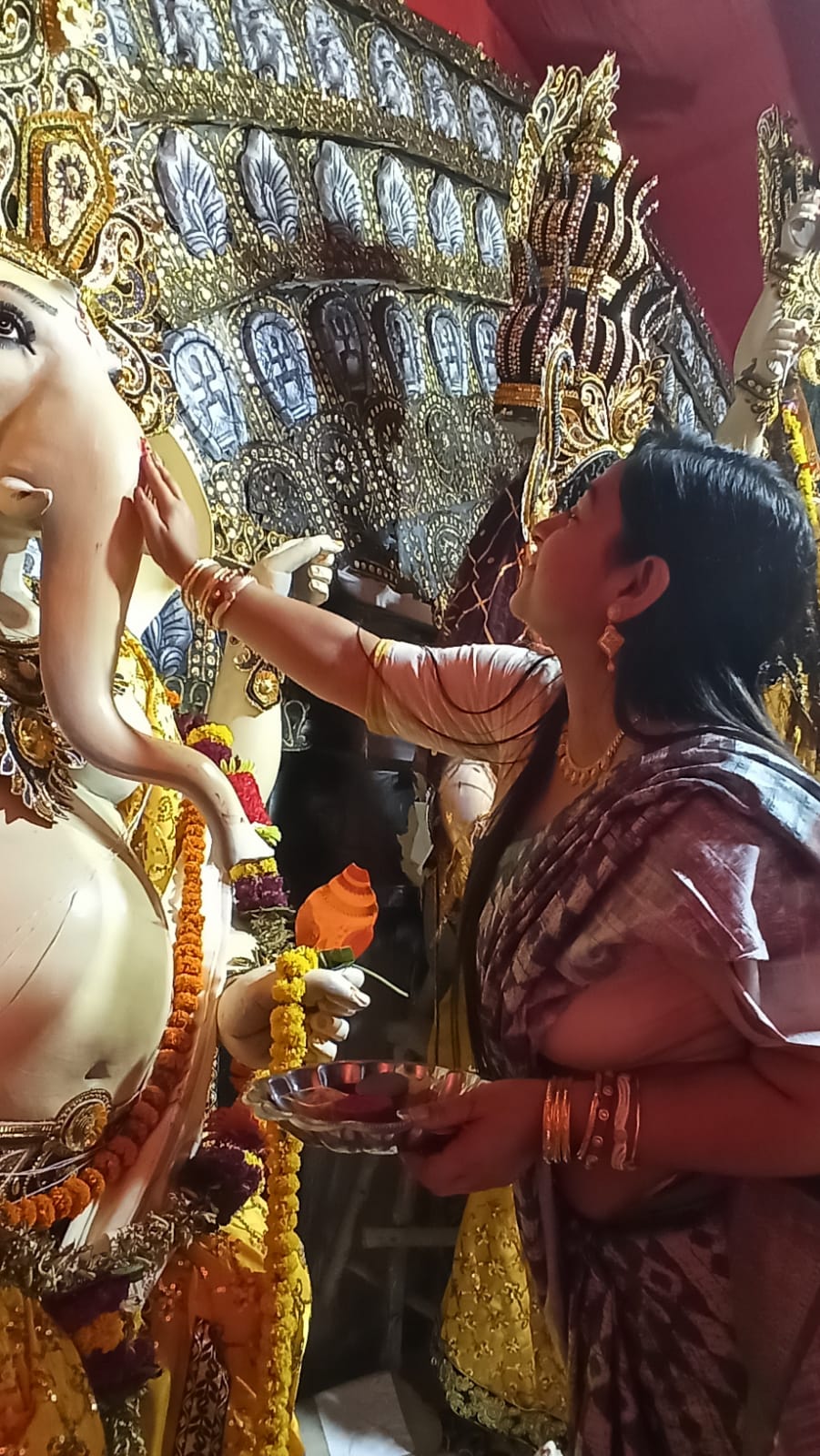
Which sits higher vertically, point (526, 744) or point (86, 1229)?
point (526, 744)

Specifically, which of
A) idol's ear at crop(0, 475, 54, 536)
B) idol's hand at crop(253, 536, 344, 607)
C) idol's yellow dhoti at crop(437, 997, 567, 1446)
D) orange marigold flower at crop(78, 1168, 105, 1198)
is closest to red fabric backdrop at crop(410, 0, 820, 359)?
idol's hand at crop(253, 536, 344, 607)

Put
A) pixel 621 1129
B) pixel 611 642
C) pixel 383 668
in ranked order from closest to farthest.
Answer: pixel 621 1129 → pixel 611 642 → pixel 383 668

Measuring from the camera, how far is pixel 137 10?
1.13m

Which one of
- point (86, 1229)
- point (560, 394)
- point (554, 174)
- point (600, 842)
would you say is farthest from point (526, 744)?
point (554, 174)

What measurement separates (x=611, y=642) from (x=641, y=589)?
45 millimetres

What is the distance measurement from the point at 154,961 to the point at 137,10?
36.0 inches

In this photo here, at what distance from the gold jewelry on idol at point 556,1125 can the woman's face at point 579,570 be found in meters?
0.33

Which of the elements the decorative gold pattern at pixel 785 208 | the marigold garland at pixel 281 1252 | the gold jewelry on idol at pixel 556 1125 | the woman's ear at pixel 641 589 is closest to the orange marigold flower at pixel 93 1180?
the marigold garland at pixel 281 1252

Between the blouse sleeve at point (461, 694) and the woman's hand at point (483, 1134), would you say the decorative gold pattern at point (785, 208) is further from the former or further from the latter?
A: the woman's hand at point (483, 1134)

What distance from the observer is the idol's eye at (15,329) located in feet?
2.93

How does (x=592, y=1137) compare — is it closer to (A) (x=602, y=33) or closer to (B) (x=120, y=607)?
(B) (x=120, y=607)

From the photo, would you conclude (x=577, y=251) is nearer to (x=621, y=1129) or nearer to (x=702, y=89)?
(x=702, y=89)

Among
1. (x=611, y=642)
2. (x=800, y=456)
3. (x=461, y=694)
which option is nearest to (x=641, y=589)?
(x=611, y=642)

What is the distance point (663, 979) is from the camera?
792 millimetres
